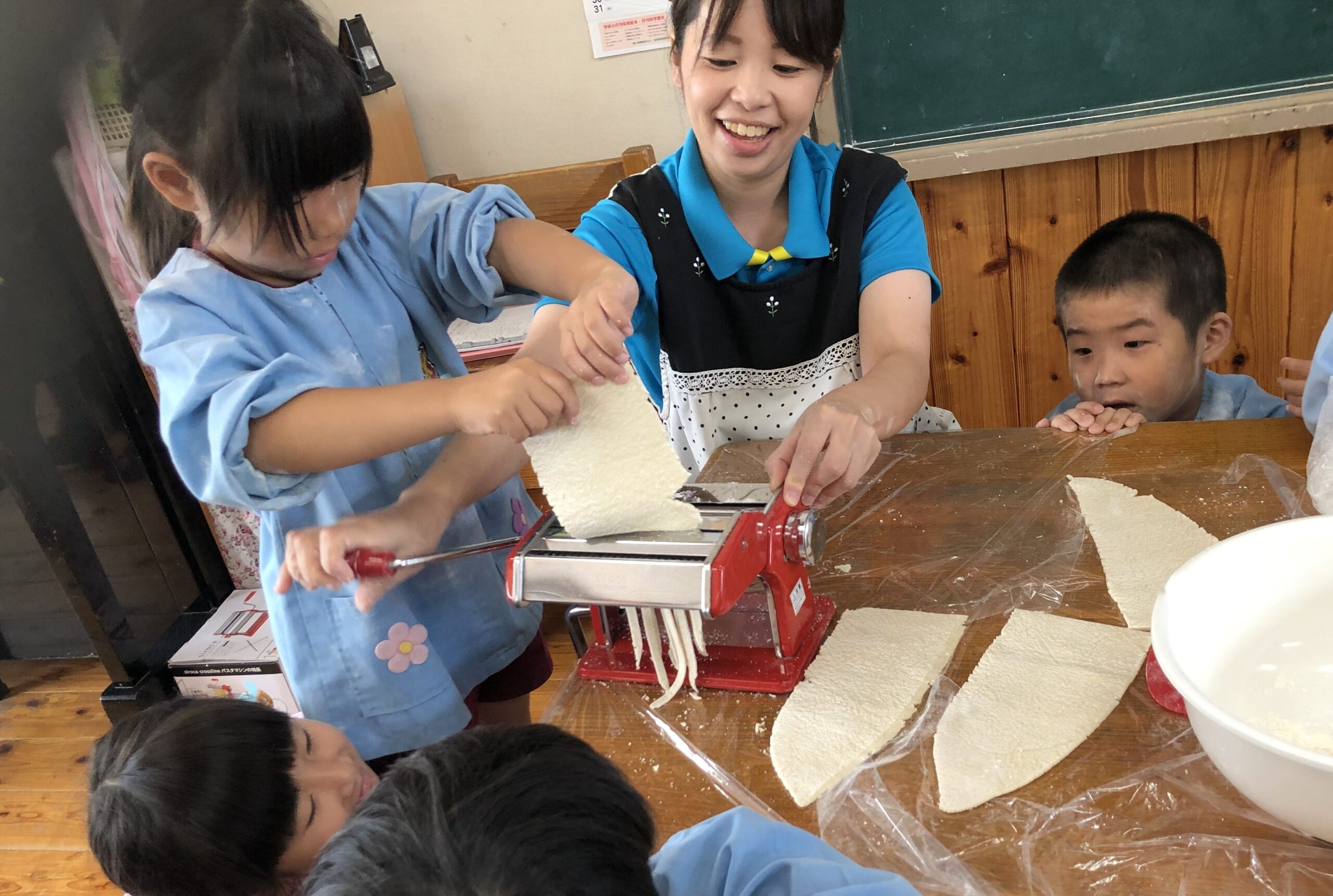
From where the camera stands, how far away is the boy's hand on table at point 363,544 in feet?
2.92

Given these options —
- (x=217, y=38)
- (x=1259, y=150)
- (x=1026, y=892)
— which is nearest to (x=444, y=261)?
(x=217, y=38)

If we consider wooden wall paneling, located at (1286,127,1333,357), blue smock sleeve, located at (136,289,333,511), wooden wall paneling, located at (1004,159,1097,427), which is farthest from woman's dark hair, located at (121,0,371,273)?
wooden wall paneling, located at (1286,127,1333,357)

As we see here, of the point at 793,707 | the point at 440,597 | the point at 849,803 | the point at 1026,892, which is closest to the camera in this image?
the point at 1026,892

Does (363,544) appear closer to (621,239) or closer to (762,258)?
(621,239)

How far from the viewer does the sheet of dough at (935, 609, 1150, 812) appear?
2.62ft

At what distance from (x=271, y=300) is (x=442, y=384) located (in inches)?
10.1

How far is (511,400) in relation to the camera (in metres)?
0.84

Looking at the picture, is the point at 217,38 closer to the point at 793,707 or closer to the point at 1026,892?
the point at 793,707

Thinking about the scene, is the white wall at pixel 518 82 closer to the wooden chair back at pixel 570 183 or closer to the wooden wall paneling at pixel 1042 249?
the wooden chair back at pixel 570 183

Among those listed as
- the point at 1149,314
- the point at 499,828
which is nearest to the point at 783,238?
the point at 1149,314

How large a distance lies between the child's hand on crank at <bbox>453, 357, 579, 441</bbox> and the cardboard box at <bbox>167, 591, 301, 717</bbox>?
1.63 meters

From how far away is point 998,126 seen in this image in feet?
7.00

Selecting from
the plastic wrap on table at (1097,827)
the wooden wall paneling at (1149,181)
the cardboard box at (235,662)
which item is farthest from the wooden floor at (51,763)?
the wooden wall paneling at (1149,181)

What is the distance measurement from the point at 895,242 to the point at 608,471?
728 mm
